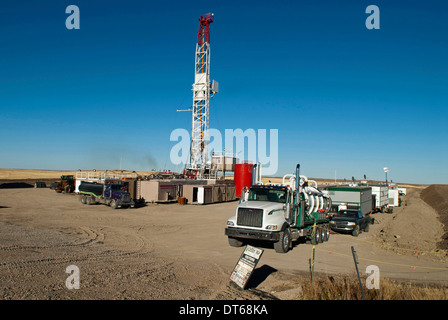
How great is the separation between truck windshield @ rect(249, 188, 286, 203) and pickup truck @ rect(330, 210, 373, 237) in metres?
6.54

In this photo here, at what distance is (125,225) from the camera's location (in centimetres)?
2128

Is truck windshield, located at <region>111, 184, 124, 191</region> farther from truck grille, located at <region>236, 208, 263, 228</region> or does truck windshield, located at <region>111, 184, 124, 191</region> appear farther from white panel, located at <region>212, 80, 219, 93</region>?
white panel, located at <region>212, 80, 219, 93</region>

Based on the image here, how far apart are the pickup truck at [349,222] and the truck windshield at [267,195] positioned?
654 centimetres

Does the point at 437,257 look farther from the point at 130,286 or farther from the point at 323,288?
the point at 130,286

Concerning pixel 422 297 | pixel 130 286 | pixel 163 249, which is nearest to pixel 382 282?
pixel 422 297

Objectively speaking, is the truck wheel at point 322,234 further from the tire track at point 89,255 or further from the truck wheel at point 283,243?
the tire track at point 89,255

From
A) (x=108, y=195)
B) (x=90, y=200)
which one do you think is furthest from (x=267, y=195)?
(x=90, y=200)

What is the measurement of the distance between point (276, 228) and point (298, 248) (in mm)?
2798

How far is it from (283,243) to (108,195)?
70.4ft

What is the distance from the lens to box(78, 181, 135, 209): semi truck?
2991 centimetres

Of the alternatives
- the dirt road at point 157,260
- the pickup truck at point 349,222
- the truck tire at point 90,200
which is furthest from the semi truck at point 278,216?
the truck tire at point 90,200

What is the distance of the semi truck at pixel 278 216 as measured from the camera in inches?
545

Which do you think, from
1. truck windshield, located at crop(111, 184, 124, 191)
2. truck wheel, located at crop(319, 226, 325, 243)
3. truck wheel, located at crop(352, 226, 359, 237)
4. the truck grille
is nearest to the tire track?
the truck grille

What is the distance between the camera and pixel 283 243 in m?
14.0
